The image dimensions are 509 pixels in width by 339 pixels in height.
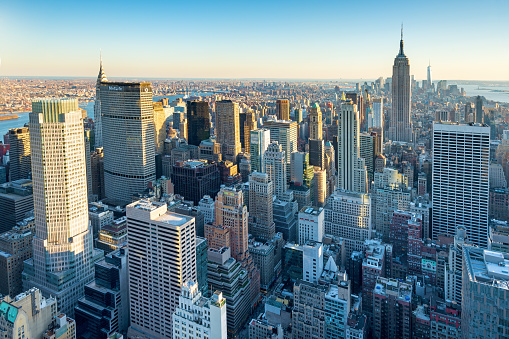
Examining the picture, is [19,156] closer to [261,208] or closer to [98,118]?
[98,118]

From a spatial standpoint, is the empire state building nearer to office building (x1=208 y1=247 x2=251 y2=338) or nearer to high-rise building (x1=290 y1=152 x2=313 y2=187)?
high-rise building (x1=290 y1=152 x2=313 y2=187)

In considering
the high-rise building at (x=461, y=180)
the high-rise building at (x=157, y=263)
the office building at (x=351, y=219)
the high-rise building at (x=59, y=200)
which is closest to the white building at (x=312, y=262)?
the office building at (x=351, y=219)

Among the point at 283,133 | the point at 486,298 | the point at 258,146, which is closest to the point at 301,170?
the point at 258,146

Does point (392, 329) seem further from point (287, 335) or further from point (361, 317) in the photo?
point (287, 335)

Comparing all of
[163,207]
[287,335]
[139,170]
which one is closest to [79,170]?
[163,207]

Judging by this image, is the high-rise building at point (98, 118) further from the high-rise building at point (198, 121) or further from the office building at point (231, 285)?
the office building at point (231, 285)

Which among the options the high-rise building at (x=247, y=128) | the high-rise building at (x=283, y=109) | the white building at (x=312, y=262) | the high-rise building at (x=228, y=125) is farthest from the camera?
the high-rise building at (x=283, y=109)
